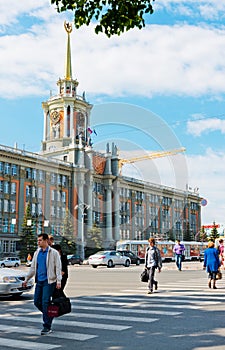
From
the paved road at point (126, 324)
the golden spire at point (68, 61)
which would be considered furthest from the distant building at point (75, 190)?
the paved road at point (126, 324)


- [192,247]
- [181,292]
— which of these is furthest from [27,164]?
[181,292]

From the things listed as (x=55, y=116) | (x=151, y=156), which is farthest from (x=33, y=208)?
(x=151, y=156)

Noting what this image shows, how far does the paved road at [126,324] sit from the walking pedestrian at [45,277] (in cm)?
42

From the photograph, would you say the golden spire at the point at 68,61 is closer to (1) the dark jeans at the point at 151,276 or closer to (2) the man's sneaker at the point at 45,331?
(1) the dark jeans at the point at 151,276

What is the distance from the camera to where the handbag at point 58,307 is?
8117 millimetres

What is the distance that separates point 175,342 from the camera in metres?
7.20

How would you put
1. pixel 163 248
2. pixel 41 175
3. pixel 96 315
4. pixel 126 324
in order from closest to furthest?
1. pixel 126 324
2. pixel 96 315
3. pixel 163 248
4. pixel 41 175

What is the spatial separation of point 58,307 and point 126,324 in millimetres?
1581

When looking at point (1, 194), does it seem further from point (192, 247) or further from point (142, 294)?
point (142, 294)

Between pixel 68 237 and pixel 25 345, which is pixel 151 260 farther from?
pixel 68 237

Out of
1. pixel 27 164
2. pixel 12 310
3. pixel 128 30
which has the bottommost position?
A: pixel 12 310

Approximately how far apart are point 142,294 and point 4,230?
60354 millimetres

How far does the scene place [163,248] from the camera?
6569cm

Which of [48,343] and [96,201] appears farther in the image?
[96,201]
